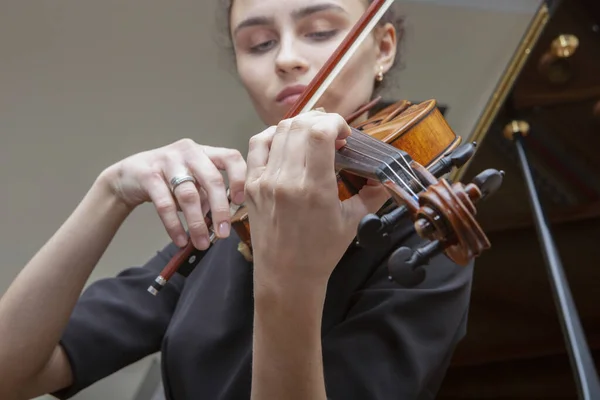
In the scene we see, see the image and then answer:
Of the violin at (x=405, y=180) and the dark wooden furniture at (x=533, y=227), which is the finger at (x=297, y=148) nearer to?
the violin at (x=405, y=180)

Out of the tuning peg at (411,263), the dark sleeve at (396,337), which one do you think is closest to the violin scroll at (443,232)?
the tuning peg at (411,263)

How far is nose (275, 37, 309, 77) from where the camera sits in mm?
822

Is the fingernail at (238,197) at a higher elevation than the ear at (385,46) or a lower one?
lower

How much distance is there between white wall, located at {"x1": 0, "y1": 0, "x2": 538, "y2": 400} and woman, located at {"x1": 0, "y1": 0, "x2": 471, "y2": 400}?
0.69 meters

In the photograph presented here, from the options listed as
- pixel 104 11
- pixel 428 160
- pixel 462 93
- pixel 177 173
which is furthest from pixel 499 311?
pixel 104 11

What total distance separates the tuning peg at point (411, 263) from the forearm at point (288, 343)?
111mm

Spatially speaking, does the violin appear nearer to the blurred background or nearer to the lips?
the lips

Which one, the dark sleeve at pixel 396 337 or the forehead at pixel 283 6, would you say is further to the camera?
the forehead at pixel 283 6

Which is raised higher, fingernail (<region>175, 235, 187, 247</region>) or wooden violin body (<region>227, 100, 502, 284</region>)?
wooden violin body (<region>227, 100, 502, 284</region>)

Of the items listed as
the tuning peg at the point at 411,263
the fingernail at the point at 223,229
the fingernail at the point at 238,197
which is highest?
the fingernail at the point at 238,197

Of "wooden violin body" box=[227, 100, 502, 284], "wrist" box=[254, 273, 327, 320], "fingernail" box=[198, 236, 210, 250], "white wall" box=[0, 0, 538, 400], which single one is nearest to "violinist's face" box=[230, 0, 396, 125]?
"wooden violin body" box=[227, 100, 502, 284]

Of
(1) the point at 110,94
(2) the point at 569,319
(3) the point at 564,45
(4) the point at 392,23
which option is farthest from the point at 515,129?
(1) the point at 110,94

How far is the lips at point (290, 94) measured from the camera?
829mm

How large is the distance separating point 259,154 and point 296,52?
306mm
